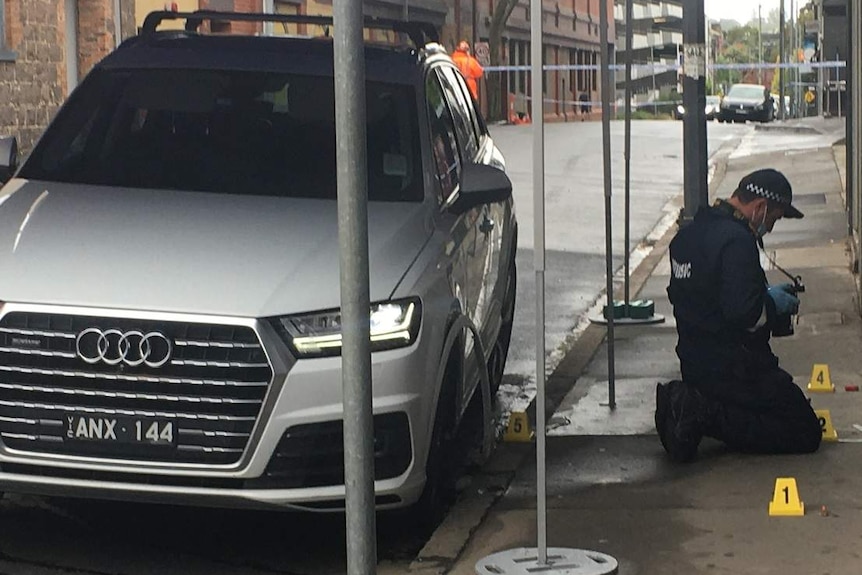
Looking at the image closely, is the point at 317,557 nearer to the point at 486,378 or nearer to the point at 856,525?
the point at 486,378

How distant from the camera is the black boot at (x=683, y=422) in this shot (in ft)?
23.7

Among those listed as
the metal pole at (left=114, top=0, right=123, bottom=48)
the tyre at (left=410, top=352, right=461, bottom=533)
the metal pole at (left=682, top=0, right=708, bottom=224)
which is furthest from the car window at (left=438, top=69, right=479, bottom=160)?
the metal pole at (left=114, top=0, right=123, bottom=48)

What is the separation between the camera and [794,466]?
7.13 metres

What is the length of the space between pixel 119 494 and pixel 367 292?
2.07 metres

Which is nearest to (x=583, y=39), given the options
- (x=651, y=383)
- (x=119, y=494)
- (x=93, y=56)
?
(x=93, y=56)

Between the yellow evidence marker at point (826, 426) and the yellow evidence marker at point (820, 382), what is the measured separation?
3.29ft

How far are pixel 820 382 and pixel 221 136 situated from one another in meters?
3.49

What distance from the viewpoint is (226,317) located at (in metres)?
5.57

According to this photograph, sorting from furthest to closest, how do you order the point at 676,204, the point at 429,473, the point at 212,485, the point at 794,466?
1. the point at 676,204
2. the point at 794,466
3. the point at 429,473
4. the point at 212,485

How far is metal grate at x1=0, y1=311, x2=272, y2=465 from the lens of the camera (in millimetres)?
5594

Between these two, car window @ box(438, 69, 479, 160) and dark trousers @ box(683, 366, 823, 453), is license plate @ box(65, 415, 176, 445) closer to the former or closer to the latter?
dark trousers @ box(683, 366, 823, 453)

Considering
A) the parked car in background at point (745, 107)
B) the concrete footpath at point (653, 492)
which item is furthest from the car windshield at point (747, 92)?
the concrete footpath at point (653, 492)

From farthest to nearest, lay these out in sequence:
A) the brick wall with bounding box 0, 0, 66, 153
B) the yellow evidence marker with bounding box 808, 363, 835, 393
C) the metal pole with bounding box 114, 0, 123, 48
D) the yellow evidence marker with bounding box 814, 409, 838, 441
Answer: the metal pole with bounding box 114, 0, 123, 48 → the brick wall with bounding box 0, 0, 66, 153 → the yellow evidence marker with bounding box 808, 363, 835, 393 → the yellow evidence marker with bounding box 814, 409, 838, 441

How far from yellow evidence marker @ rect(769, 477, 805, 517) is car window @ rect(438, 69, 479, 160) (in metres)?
2.39
